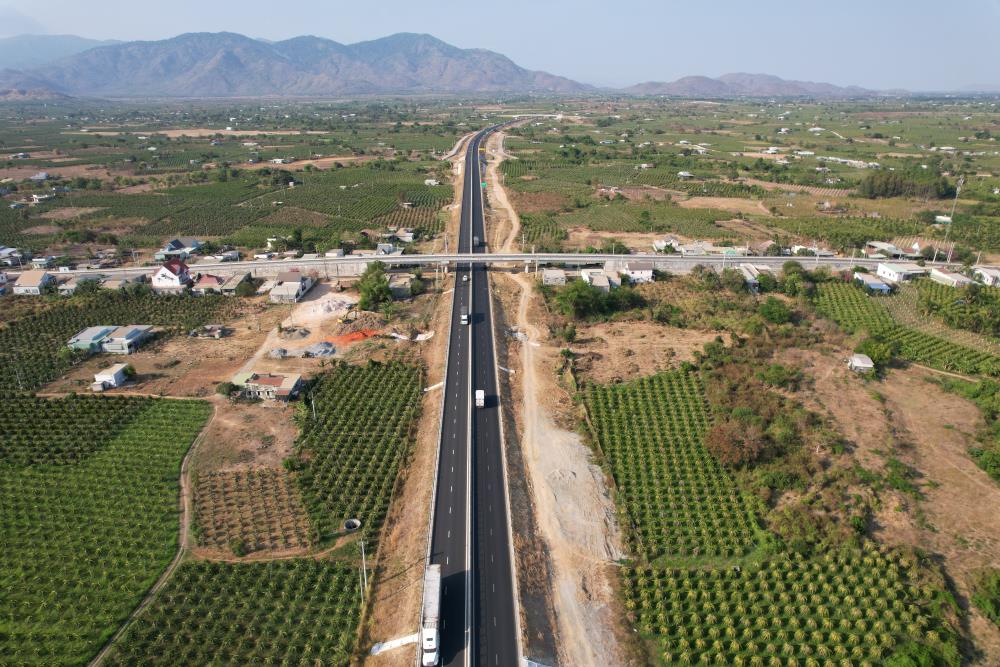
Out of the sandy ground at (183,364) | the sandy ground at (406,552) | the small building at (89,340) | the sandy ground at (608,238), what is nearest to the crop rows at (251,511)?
the sandy ground at (406,552)

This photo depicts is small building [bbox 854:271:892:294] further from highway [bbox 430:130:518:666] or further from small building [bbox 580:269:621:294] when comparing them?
highway [bbox 430:130:518:666]

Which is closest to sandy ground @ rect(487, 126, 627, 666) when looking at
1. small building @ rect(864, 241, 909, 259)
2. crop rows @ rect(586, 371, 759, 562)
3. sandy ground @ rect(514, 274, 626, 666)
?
sandy ground @ rect(514, 274, 626, 666)

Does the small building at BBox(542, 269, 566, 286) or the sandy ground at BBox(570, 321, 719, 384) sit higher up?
the small building at BBox(542, 269, 566, 286)

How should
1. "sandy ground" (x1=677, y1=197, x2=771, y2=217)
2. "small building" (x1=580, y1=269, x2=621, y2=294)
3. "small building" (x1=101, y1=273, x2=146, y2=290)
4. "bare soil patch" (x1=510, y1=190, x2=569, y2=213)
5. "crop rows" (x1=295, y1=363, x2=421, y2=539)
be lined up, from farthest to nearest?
"bare soil patch" (x1=510, y1=190, x2=569, y2=213), "sandy ground" (x1=677, y1=197, x2=771, y2=217), "small building" (x1=101, y1=273, x2=146, y2=290), "small building" (x1=580, y1=269, x2=621, y2=294), "crop rows" (x1=295, y1=363, x2=421, y2=539)

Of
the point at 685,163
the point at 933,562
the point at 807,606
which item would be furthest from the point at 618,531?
the point at 685,163

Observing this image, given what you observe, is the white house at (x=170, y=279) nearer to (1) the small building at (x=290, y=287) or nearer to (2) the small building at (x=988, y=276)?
(1) the small building at (x=290, y=287)

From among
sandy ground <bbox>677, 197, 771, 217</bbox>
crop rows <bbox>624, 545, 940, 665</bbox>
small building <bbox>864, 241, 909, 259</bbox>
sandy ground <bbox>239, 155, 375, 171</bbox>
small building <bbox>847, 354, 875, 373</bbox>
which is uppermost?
sandy ground <bbox>239, 155, 375, 171</bbox>
